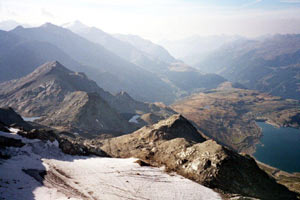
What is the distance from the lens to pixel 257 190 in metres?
37.4

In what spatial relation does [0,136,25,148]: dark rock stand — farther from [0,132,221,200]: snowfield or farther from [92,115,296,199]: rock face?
[92,115,296,199]: rock face

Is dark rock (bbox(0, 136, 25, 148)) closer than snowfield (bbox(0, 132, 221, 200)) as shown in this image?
No

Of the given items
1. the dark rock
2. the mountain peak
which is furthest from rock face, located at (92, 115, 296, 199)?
the dark rock

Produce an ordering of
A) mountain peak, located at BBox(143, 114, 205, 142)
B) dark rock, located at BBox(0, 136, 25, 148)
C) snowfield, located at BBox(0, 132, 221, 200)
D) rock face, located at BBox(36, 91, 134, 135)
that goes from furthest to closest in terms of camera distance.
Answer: rock face, located at BBox(36, 91, 134, 135) < mountain peak, located at BBox(143, 114, 205, 142) < dark rock, located at BBox(0, 136, 25, 148) < snowfield, located at BBox(0, 132, 221, 200)

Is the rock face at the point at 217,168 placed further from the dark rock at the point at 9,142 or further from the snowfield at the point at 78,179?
the dark rock at the point at 9,142

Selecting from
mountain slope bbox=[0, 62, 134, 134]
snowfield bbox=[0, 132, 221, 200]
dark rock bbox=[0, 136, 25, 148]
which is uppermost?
dark rock bbox=[0, 136, 25, 148]

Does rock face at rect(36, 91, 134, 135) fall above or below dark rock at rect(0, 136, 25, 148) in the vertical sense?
below

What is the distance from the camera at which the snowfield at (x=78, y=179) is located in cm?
2894

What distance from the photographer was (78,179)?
3362cm

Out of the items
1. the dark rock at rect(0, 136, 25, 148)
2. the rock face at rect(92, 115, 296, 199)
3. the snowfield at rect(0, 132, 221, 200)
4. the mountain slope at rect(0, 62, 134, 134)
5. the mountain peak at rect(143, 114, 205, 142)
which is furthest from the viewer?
the mountain slope at rect(0, 62, 134, 134)

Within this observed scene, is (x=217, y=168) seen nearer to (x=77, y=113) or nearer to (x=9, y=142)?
(x=9, y=142)

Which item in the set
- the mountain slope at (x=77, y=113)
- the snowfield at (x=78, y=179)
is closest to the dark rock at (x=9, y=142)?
the snowfield at (x=78, y=179)

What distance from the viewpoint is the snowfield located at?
2894 cm

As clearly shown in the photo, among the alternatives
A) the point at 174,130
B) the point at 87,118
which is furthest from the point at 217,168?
the point at 87,118
